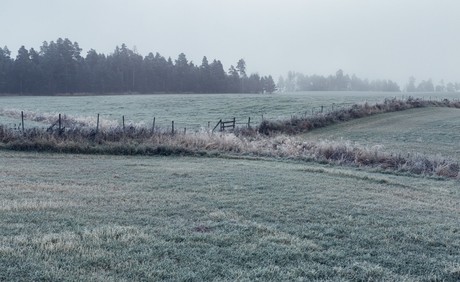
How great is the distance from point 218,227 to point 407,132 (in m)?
32.3

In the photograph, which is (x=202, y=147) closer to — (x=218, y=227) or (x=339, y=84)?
(x=218, y=227)

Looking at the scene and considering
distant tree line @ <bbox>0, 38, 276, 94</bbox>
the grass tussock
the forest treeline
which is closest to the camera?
the grass tussock

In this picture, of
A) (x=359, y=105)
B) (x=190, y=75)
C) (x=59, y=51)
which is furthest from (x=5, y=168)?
(x=190, y=75)

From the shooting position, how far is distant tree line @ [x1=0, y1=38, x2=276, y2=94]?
296 feet

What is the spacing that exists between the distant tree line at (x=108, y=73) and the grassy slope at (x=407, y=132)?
6671 cm

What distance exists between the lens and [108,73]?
3937 inches

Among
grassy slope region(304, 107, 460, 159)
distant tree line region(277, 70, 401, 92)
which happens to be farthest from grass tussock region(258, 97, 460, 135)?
distant tree line region(277, 70, 401, 92)

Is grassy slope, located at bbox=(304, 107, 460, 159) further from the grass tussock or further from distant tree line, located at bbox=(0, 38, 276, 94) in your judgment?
distant tree line, located at bbox=(0, 38, 276, 94)

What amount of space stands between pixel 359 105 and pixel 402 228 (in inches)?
1555

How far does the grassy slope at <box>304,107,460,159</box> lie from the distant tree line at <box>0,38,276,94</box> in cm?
6671

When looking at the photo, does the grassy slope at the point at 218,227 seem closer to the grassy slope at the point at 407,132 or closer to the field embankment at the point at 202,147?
the field embankment at the point at 202,147

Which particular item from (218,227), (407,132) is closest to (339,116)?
(407,132)

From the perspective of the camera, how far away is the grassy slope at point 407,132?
99.7ft

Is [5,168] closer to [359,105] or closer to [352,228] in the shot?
[352,228]
